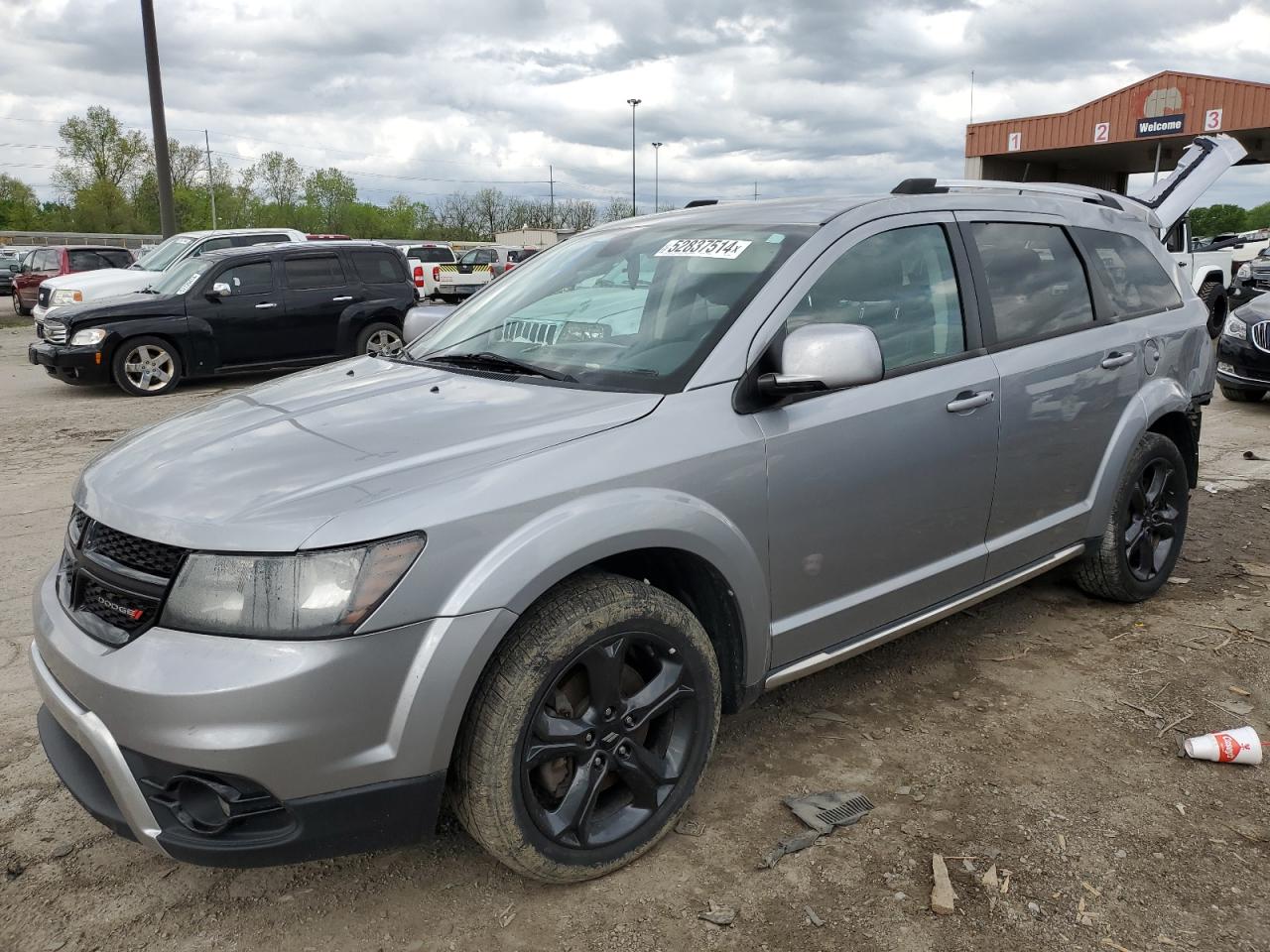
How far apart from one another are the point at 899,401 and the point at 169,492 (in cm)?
209

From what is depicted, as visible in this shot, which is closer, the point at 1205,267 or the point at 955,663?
the point at 955,663

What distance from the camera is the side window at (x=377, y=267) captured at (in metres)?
12.7

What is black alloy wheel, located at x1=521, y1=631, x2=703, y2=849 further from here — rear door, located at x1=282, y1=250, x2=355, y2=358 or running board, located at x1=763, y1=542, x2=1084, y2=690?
rear door, located at x1=282, y1=250, x2=355, y2=358

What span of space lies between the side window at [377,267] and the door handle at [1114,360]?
10.3 metres

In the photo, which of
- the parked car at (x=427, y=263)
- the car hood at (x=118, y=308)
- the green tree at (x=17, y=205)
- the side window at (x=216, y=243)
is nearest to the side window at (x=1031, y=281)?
the car hood at (x=118, y=308)

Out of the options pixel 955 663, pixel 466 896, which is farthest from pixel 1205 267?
pixel 466 896

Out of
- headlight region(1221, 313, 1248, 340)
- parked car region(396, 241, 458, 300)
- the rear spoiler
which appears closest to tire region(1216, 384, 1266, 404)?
headlight region(1221, 313, 1248, 340)

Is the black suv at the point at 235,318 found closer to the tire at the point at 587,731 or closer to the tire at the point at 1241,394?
the tire at the point at 1241,394

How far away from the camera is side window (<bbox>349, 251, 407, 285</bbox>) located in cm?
1270

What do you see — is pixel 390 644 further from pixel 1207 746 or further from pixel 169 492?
pixel 1207 746

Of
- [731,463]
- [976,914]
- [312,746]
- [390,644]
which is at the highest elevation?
[731,463]

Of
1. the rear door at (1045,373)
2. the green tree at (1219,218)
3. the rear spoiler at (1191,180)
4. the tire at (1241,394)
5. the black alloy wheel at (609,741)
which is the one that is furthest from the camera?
the green tree at (1219,218)

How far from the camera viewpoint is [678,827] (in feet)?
9.36

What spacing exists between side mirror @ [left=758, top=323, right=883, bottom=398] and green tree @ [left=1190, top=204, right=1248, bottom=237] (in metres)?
124
